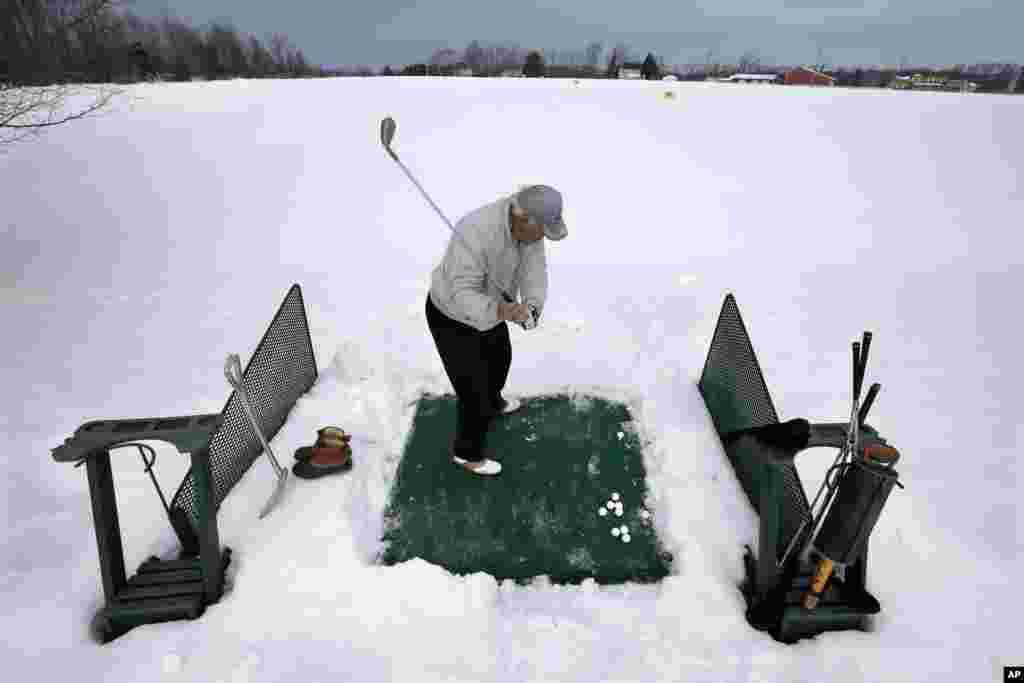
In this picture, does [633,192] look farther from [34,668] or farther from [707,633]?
[34,668]

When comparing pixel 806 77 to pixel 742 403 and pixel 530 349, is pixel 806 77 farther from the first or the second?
pixel 742 403

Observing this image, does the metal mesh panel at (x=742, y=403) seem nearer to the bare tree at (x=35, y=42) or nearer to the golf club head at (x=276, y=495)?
the golf club head at (x=276, y=495)

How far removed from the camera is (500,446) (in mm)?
3814

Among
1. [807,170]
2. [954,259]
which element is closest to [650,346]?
[954,259]

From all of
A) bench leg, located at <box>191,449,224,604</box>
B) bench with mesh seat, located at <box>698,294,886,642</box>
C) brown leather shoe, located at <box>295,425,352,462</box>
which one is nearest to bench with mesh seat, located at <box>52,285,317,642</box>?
bench leg, located at <box>191,449,224,604</box>

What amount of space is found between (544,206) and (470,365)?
3.04 ft

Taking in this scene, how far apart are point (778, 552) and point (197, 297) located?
5929mm

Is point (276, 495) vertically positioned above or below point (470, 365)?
below

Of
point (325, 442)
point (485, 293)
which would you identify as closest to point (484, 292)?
point (485, 293)

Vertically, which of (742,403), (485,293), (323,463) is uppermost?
(485,293)

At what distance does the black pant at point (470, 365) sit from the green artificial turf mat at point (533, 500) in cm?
27

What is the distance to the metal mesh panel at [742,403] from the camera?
2.82m

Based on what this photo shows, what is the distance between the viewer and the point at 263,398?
360 cm

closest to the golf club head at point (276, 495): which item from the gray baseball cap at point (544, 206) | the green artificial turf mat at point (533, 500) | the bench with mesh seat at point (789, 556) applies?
the green artificial turf mat at point (533, 500)
